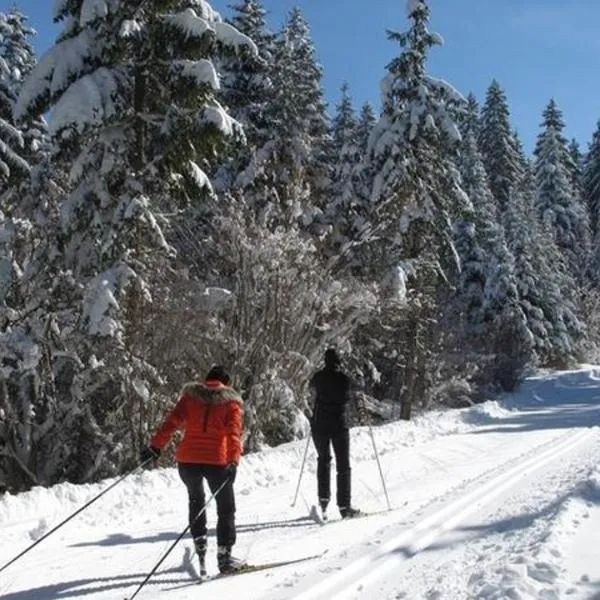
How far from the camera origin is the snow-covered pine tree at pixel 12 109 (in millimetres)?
17391

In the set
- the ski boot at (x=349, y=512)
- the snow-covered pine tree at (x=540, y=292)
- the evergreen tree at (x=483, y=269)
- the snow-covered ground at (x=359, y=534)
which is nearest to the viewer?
the snow-covered ground at (x=359, y=534)

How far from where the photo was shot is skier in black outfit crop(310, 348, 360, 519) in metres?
9.00

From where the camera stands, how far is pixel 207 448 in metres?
6.70

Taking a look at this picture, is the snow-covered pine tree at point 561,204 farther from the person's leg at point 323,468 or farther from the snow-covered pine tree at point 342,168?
the person's leg at point 323,468

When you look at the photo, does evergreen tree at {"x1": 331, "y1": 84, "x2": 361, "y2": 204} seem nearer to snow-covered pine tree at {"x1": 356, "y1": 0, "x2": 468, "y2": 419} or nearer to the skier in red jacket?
snow-covered pine tree at {"x1": 356, "y1": 0, "x2": 468, "y2": 419}

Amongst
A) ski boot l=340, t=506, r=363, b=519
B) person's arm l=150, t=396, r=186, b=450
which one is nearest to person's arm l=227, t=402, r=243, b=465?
person's arm l=150, t=396, r=186, b=450

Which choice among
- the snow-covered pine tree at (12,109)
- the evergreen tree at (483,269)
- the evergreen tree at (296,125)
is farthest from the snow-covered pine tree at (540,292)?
the snow-covered pine tree at (12,109)

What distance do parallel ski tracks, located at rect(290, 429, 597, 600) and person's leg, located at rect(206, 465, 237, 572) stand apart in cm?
103

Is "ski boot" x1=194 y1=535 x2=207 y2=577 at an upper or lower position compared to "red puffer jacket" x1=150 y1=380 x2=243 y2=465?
lower

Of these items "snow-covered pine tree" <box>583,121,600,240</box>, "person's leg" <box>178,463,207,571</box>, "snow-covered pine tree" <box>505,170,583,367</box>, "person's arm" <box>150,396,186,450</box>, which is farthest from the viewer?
"snow-covered pine tree" <box>583,121,600,240</box>

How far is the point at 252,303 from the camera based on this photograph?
16.5 meters

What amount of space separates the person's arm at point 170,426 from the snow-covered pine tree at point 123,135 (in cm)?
549

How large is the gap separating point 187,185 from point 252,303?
364 cm

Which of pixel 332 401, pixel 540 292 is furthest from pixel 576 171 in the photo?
pixel 332 401
